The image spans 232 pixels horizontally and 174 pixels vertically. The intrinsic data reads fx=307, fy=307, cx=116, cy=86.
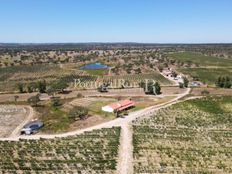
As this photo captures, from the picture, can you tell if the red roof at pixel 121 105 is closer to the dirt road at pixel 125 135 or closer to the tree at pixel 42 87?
the dirt road at pixel 125 135

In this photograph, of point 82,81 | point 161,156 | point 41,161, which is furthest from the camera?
point 82,81

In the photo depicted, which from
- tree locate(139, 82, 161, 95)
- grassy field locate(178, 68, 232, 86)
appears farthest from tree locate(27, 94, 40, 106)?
grassy field locate(178, 68, 232, 86)

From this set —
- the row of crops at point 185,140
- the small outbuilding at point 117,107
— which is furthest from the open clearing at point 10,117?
the row of crops at point 185,140

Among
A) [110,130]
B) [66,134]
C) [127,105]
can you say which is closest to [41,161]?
[66,134]

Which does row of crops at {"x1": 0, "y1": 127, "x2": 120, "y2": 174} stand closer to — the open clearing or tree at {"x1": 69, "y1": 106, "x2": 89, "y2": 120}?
the open clearing

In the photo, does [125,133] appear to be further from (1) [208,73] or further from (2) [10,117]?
(1) [208,73]

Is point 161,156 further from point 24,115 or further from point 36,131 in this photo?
point 24,115
